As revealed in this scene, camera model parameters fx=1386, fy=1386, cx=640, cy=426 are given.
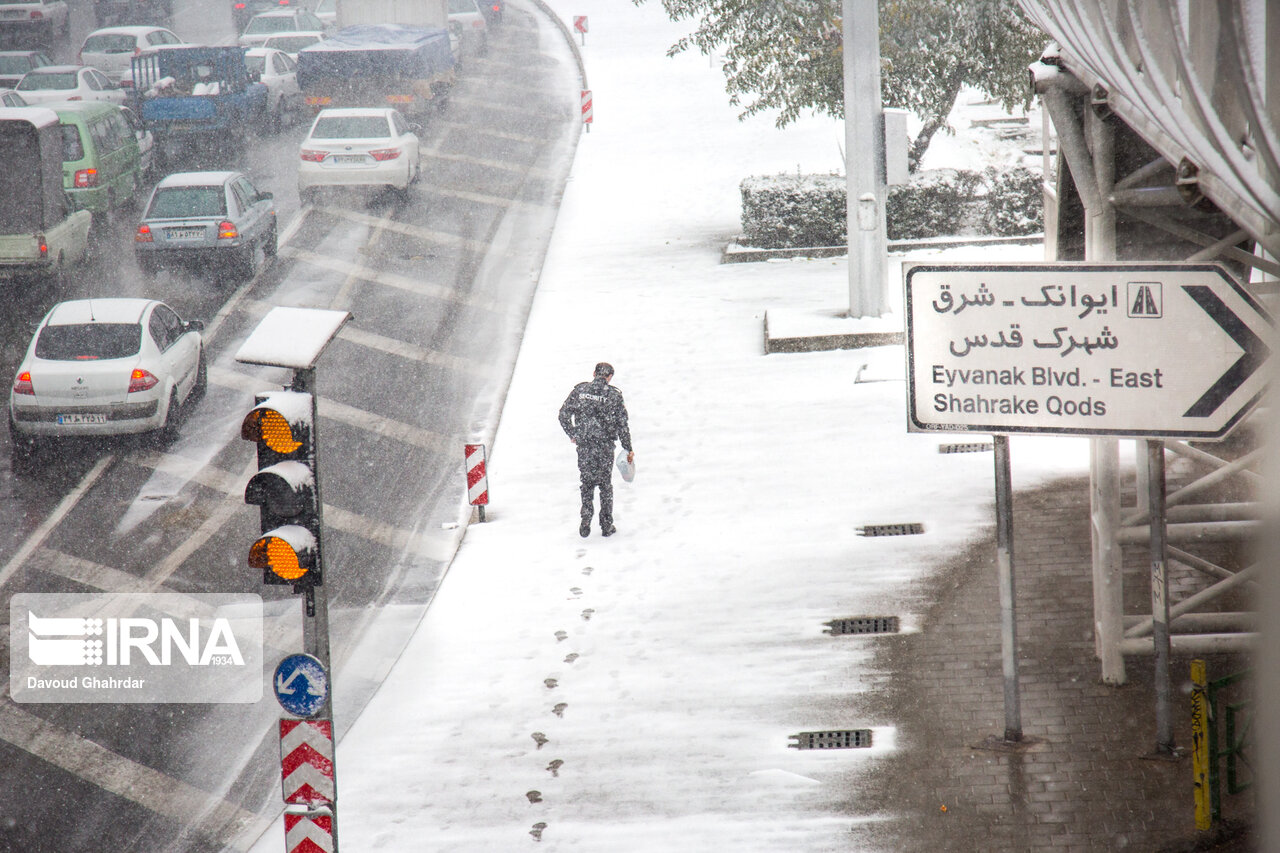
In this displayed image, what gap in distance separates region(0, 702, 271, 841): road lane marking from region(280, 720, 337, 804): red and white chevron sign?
89.7 inches

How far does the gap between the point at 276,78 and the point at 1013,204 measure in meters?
19.9

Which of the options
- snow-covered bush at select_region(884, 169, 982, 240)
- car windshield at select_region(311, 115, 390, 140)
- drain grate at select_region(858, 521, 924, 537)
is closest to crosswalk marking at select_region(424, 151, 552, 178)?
car windshield at select_region(311, 115, 390, 140)

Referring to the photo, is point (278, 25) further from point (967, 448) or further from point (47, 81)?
point (967, 448)

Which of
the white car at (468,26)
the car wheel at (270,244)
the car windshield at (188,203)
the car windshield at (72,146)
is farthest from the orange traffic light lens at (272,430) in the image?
the white car at (468,26)

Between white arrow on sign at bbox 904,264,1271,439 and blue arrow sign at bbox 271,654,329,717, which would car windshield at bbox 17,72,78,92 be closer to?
blue arrow sign at bbox 271,654,329,717

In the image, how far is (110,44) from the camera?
38.1m

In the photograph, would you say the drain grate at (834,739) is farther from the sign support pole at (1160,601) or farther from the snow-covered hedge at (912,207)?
the snow-covered hedge at (912,207)

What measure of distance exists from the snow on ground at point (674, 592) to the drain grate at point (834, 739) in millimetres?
105

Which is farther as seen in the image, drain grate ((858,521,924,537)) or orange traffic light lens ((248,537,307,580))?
drain grate ((858,521,924,537))

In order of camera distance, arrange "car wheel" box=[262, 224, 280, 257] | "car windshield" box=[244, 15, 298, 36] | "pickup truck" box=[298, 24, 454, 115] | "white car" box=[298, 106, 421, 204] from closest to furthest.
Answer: "car wheel" box=[262, 224, 280, 257] < "white car" box=[298, 106, 421, 204] < "pickup truck" box=[298, 24, 454, 115] < "car windshield" box=[244, 15, 298, 36]

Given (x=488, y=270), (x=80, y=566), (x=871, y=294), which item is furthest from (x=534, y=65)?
(x=80, y=566)

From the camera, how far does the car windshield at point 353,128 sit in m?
26.6

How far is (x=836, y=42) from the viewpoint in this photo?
21.9 metres

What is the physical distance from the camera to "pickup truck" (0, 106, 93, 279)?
20484mm
